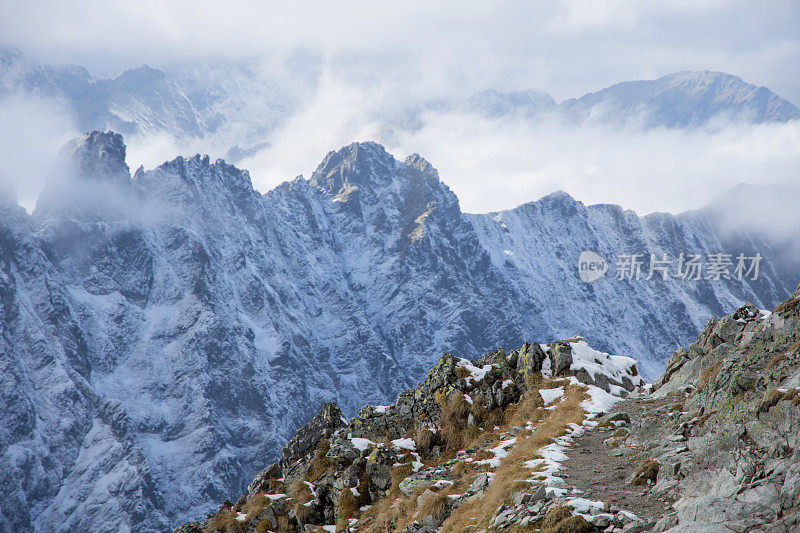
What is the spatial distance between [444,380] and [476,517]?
55.9 ft

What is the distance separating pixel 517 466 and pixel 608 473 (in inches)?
141

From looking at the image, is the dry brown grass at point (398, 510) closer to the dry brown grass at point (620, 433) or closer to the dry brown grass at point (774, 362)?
the dry brown grass at point (620, 433)

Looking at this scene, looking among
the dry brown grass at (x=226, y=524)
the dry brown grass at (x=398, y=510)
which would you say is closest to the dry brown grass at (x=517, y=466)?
the dry brown grass at (x=398, y=510)

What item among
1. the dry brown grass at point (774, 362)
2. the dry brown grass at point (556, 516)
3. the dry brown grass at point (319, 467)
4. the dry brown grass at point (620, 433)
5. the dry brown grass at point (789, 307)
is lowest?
the dry brown grass at point (620, 433)

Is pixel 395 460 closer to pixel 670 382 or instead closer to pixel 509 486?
pixel 509 486

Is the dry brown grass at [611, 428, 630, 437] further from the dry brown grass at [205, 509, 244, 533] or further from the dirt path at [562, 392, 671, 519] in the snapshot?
the dry brown grass at [205, 509, 244, 533]

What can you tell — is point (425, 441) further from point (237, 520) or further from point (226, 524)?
point (226, 524)

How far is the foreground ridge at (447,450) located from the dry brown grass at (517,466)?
6 centimetres

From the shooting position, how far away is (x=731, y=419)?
63.7ft

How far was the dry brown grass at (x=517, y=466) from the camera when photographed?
69.6 feet

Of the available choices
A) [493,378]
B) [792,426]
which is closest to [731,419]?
[792,426]

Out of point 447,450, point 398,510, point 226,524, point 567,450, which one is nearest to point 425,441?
point 447,450

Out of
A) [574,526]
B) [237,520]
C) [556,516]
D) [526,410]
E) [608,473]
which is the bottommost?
[608,473]

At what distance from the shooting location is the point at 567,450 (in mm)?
26422
